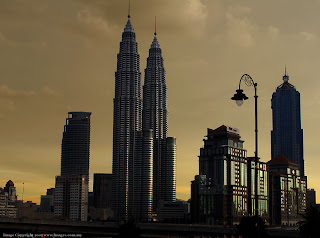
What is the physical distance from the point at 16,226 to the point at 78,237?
2202 cm

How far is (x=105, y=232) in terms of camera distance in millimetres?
197125

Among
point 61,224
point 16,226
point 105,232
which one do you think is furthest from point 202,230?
point 16,226

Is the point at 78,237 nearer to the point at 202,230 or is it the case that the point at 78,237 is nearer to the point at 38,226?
the point at 38,226

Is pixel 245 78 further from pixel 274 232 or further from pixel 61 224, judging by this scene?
pixel 61 224

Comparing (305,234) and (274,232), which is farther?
(274,232)

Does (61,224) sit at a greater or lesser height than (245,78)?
lesser

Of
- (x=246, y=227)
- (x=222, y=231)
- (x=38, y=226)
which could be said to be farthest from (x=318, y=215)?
(x=38, y=226)

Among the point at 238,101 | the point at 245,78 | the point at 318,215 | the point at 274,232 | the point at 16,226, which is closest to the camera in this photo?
the point at 238,101

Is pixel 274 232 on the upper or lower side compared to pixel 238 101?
lower

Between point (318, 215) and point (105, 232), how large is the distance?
100573mm

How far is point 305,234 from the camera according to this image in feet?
381

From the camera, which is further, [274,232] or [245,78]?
[274,232]

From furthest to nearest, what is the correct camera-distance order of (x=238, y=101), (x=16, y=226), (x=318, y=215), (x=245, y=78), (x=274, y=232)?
1. (x=16, y=226)
2. (x=274, y=232)
3. (x=318, y=215)
4. (x=245, y=78)
5. (x=238, y=101)

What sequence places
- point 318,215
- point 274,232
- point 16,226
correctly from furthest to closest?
point 16,226, point 274,232, point 318,215
